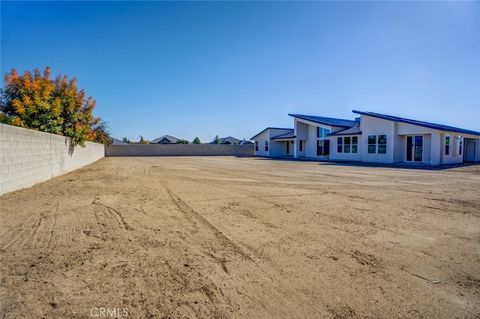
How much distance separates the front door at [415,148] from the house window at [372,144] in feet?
8.18

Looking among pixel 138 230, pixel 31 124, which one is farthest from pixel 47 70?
pixel 138 230

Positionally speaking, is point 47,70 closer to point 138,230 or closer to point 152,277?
point 138,230

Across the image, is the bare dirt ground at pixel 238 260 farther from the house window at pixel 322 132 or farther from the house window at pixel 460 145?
the house window at pixel 322 132

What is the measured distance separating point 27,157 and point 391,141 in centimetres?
2386

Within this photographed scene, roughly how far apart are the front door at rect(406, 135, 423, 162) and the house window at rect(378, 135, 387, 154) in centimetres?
168

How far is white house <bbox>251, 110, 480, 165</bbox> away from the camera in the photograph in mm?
21219

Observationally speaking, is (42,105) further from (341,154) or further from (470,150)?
(470,150)

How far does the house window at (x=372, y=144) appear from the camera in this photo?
24516 mm

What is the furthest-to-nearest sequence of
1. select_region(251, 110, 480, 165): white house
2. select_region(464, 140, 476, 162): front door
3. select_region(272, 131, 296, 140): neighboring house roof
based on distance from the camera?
select_region(272, 131, 296, 140): neighboring house roof → select_region(464, 140, 476, 162): front door → select_region(251, 110, 480, 165): white house

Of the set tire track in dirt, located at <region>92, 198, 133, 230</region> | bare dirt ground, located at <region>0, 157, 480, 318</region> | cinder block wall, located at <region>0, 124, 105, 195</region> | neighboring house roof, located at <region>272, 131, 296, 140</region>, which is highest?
neighboring house roof, located at <region>272, 131, 296, 140</region>

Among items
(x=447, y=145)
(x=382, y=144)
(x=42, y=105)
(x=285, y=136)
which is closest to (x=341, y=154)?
(x=382, y=144)

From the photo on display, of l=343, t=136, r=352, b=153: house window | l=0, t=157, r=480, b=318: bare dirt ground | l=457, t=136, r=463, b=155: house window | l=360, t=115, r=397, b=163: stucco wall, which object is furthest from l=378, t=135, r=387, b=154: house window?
l=0, t=157, r=480, b=318: bare dirt ground

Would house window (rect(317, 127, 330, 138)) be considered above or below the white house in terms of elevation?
above

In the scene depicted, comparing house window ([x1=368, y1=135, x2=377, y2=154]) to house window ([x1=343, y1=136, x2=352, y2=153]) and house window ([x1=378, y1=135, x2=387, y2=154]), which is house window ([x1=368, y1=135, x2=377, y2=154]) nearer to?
house window ([x1=378, y1=135, x2=387, y2=154])
